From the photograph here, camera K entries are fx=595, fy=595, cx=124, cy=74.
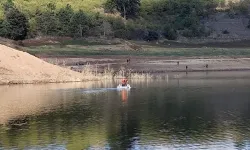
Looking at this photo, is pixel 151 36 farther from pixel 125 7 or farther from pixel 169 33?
pixel 125 7

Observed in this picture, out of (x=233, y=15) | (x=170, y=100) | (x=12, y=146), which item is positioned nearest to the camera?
(x=12, y=146)

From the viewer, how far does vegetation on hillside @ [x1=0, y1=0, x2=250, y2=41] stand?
106500 mm

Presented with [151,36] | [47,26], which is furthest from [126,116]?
[151,36]

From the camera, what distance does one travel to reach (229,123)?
3491 centimetres

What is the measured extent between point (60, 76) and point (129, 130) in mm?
33117

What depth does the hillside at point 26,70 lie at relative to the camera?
6309 centimetres

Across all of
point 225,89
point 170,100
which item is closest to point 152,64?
point 225,89

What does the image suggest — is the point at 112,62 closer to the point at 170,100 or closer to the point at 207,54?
the point at 207,54

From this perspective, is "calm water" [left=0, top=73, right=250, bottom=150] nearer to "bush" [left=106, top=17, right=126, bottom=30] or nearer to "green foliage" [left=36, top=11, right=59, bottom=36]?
"green foliage" [left=36, top=11, right=59, bottom=36]

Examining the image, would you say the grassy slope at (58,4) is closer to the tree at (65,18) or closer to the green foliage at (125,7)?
the green foliage at (125,7)

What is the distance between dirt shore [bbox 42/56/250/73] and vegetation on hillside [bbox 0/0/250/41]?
22.2m

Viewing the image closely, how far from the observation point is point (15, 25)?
98.8 metres

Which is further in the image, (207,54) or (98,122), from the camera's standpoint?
(207,54)

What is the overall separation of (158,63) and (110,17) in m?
40.7
